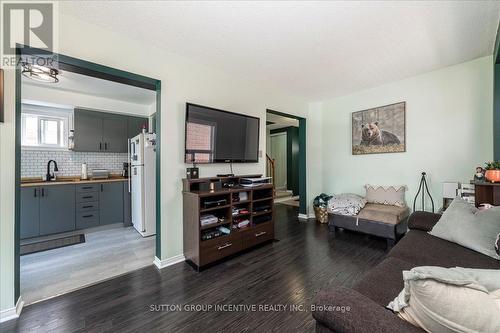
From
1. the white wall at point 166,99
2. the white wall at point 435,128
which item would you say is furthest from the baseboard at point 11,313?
the white wall at point 435,128

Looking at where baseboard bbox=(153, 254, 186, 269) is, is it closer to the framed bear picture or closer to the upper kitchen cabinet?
the upper kitchen cabinet

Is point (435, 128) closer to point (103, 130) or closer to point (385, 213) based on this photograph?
point (385, 213)

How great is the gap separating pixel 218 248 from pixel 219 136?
4.79ft

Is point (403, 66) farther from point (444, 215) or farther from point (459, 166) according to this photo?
point (444, 215)

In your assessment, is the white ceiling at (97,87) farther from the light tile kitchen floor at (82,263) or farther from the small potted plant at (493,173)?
the small potted plant at (493,173)

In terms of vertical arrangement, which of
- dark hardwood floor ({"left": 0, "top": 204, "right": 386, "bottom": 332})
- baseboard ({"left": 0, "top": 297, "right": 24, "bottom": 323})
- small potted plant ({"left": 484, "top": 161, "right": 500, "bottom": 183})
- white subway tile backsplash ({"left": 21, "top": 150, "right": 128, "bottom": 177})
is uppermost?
white subway tile backsplash ({"left": 21, "top": 150, "right": 128, "bottom": 177})

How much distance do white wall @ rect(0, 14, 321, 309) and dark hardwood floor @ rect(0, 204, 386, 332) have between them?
14.7 inches

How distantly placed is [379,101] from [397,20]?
195cm

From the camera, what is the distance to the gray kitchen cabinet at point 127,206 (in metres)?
3.86

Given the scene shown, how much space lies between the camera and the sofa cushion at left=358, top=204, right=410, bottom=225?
283 centimetres

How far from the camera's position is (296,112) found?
4148 millimetres

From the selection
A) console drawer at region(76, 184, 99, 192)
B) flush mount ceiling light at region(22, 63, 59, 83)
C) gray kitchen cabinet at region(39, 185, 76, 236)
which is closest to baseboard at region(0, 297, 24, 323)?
gray kitchen cabinet at region(39, 185, 76, 236)

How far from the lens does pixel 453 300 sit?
65 cm

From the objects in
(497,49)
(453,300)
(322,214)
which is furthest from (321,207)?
(453,300)
